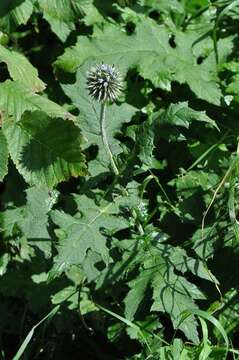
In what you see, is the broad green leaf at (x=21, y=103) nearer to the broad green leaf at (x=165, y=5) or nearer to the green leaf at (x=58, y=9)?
the green leaf at (x=58, y=9)

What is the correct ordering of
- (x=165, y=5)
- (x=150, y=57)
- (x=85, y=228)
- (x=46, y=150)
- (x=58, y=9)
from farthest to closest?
(x=165, y=5)
(x=150, y=57)
(x=58, y=9)
(x=46, y=150)
(x=85, y=228)

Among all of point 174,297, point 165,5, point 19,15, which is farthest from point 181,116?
point 165,5

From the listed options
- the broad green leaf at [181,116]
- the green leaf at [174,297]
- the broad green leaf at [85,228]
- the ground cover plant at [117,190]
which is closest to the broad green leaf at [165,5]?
the ground cover plant at [117,190]

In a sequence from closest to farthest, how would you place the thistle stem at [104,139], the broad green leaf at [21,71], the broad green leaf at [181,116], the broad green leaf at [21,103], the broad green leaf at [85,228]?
the broad green leaf at [85,228]
the broad green leaf at [181,116]
the thistle stem at [104,139]
the broad green leaf at [21,103]
the broad green leaf at [21,71]

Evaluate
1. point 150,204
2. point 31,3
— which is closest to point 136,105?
point 150,204

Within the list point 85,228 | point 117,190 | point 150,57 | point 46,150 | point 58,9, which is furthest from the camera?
point 150,57

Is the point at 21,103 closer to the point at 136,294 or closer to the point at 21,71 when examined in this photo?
the point at 21,71

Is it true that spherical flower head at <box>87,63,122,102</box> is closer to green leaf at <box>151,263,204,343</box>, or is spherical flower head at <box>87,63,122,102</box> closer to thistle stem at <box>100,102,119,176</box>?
thistle stem at <box>100,102,119,176</box>
